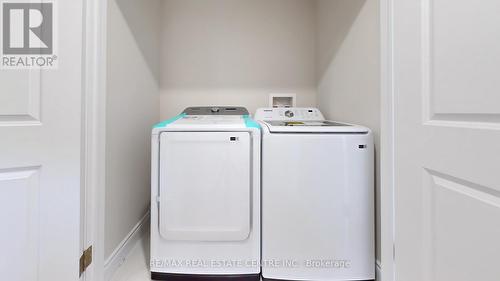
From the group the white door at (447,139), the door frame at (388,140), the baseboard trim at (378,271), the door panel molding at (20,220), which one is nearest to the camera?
the white door at (447,139)

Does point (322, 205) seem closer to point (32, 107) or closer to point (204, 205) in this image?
point (204, 205)

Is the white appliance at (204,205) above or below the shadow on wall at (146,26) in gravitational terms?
below

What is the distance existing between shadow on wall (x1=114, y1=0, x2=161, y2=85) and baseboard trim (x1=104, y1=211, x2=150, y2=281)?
1270 millimetres

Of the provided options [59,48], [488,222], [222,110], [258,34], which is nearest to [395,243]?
[488,222]

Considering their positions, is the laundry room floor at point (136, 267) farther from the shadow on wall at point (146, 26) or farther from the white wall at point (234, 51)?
the shadow on wall at point (146, 26)

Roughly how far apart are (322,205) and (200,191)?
0.67 metres

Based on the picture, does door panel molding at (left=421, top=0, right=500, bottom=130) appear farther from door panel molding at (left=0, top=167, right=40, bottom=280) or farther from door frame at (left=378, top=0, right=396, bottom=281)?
door panel molding at (left=0, top=167, right=40, bottom=280)

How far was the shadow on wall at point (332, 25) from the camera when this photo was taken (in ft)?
5.06

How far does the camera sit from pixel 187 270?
1273 millimetres

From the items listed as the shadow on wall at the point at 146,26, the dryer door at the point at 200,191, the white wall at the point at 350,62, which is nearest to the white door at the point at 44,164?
the dryer door at the point at 200,191

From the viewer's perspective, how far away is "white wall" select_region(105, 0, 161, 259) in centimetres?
131

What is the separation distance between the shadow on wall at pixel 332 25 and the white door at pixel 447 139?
642mm

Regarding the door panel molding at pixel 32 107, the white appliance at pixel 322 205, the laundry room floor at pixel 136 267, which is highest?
the door panel molding at pixel 32 107

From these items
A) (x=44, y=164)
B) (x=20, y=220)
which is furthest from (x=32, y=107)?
(x=20, y=220)
